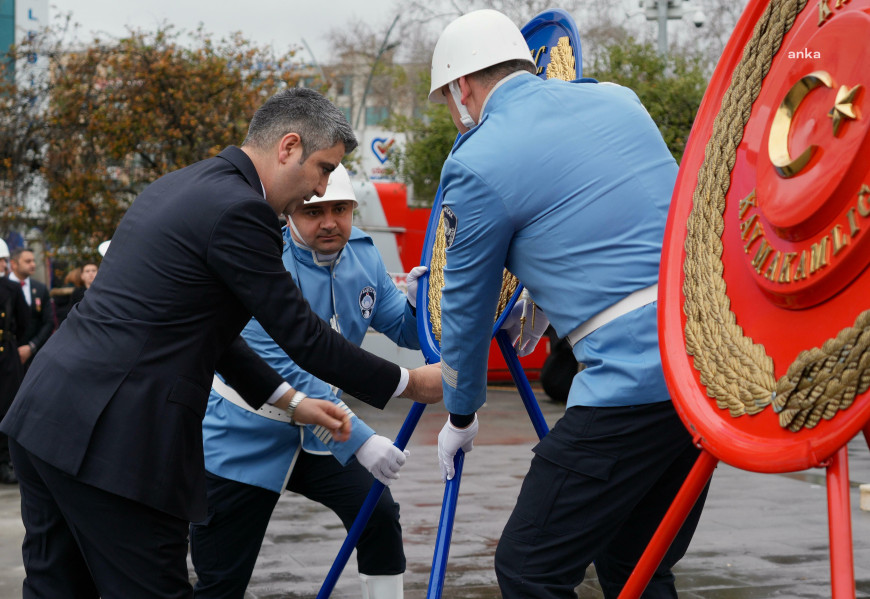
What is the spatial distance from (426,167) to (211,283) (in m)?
15.4

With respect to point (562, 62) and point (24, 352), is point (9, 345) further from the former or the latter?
point (562, 62)

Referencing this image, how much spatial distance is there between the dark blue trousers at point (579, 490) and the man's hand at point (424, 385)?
619 millimetres

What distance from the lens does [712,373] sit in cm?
203

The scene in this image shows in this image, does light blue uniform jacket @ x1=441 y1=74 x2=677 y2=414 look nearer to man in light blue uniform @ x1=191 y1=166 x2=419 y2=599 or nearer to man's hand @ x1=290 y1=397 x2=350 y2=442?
man's hand @ x1=290 y1=397 x2=350 y2=442

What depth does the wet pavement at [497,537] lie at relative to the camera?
4.91 meters

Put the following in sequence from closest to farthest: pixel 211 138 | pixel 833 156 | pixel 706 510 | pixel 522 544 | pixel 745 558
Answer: pixel 833 156
pixel 522 544
pixel 745 558
pixel 706 510
pixel 211 138

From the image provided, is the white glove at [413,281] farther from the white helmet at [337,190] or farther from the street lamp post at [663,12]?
the street lamp post at [663,12]

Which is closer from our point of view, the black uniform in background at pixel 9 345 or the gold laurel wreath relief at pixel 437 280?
the gold laurel wreath relief at pixel 437 280

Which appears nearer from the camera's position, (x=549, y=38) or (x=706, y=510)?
(x=549, y=38)

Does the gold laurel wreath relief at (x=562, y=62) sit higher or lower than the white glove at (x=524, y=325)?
higher

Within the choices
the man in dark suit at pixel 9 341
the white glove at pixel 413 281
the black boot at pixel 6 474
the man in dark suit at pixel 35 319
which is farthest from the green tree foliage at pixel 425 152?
the white glove at pixel 413 281

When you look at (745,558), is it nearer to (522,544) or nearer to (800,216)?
(522,544)

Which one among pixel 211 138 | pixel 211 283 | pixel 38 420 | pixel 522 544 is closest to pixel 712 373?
pixel 522 544

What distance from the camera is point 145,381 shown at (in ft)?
8.19
